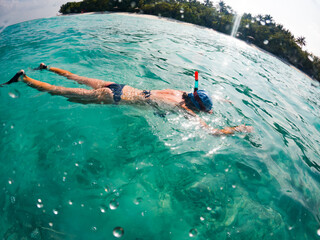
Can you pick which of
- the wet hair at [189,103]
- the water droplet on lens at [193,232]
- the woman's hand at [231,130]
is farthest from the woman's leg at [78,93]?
the water droplet on lens at [193,232]

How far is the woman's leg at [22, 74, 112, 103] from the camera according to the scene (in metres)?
3.46

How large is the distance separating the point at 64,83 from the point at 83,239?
4.25m

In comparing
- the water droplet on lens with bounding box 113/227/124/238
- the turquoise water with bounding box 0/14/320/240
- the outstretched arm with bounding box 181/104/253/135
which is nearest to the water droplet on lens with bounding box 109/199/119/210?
the turquoise water with bounding box 0/14/320/240

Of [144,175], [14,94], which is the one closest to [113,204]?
[144,175]

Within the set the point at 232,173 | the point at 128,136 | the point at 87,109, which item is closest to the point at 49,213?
the point at 128,136

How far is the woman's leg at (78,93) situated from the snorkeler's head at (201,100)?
2.03m

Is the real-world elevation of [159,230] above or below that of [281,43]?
below

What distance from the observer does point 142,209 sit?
2.06 metres

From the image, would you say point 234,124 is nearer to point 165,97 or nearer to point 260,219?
point 165,97

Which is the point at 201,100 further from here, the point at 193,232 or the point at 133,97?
the point at 193,232

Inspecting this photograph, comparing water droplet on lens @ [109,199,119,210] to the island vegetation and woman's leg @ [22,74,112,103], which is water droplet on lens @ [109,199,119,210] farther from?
the island vegetation

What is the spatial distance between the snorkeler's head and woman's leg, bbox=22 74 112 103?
203cm

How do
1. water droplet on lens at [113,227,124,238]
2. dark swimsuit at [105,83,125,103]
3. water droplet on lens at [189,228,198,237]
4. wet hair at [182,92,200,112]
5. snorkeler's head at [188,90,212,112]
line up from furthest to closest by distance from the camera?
1. wet hair at [182,92,200,112]
2. snorkeler's head at [188,90,212,112]
3. dark swimsuit at [105,83,125,103]
4. water droplet on lens at [189,228,198,237]
5. water droplet on lens at [113,227,124,238]

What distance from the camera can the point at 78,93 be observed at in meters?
3.46
